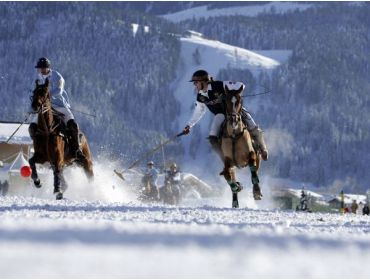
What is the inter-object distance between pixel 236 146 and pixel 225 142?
0.23m

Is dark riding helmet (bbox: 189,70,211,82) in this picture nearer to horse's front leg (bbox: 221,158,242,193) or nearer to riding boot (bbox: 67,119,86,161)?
horse's front leg (bbox: 221,158,242,193)

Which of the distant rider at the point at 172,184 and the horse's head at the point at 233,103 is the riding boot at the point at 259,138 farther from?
the distant rider at the point at 172,184

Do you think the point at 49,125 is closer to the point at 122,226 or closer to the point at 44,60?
the point at 44,60

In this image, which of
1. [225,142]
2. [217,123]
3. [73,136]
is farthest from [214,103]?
[73,136]

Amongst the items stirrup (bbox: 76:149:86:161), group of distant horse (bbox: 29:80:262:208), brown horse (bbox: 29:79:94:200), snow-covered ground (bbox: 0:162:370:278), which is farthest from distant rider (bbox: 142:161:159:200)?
snow-covered ground (bbox: 0:162:370:278)

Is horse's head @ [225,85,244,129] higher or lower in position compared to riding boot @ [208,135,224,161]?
higher

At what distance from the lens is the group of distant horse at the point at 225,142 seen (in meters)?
16.0

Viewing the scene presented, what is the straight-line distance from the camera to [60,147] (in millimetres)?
17172

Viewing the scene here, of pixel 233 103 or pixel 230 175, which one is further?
pixel 230 175

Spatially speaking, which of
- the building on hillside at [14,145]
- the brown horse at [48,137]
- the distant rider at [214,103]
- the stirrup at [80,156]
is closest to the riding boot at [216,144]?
the distant rider at [214,103]

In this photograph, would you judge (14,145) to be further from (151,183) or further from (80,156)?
(80,156)

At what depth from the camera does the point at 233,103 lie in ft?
52.0

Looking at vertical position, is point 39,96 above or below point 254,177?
above

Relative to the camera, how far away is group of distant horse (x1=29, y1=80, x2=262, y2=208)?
1605cm
